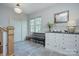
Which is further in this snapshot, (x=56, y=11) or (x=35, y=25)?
(x=35, y=25)

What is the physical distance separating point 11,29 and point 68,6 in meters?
1.20

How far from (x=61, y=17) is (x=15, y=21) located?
93cm

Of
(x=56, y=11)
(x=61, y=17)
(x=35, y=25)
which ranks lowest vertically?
(x=35, y=25)

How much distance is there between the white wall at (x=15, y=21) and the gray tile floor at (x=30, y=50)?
0.44ft

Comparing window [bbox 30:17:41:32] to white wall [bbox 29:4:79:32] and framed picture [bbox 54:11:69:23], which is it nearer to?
white wall [bbox 29:4:79:32]

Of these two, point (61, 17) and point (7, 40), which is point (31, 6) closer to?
point (61, 17)

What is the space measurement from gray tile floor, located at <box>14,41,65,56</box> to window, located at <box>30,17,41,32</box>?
290 millimetres

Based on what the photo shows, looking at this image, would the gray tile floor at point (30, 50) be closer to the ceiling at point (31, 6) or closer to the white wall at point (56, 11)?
the white wall at point (56, 11)

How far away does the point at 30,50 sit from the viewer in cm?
216

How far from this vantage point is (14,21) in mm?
2133

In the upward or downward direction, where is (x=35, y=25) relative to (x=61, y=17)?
downward

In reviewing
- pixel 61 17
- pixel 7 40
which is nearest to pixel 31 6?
pixel 61 17

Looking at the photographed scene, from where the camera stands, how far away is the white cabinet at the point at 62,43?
7.00ft

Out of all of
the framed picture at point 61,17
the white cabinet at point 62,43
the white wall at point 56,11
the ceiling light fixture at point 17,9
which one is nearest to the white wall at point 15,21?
the ceiling light fixture at point 17,9
